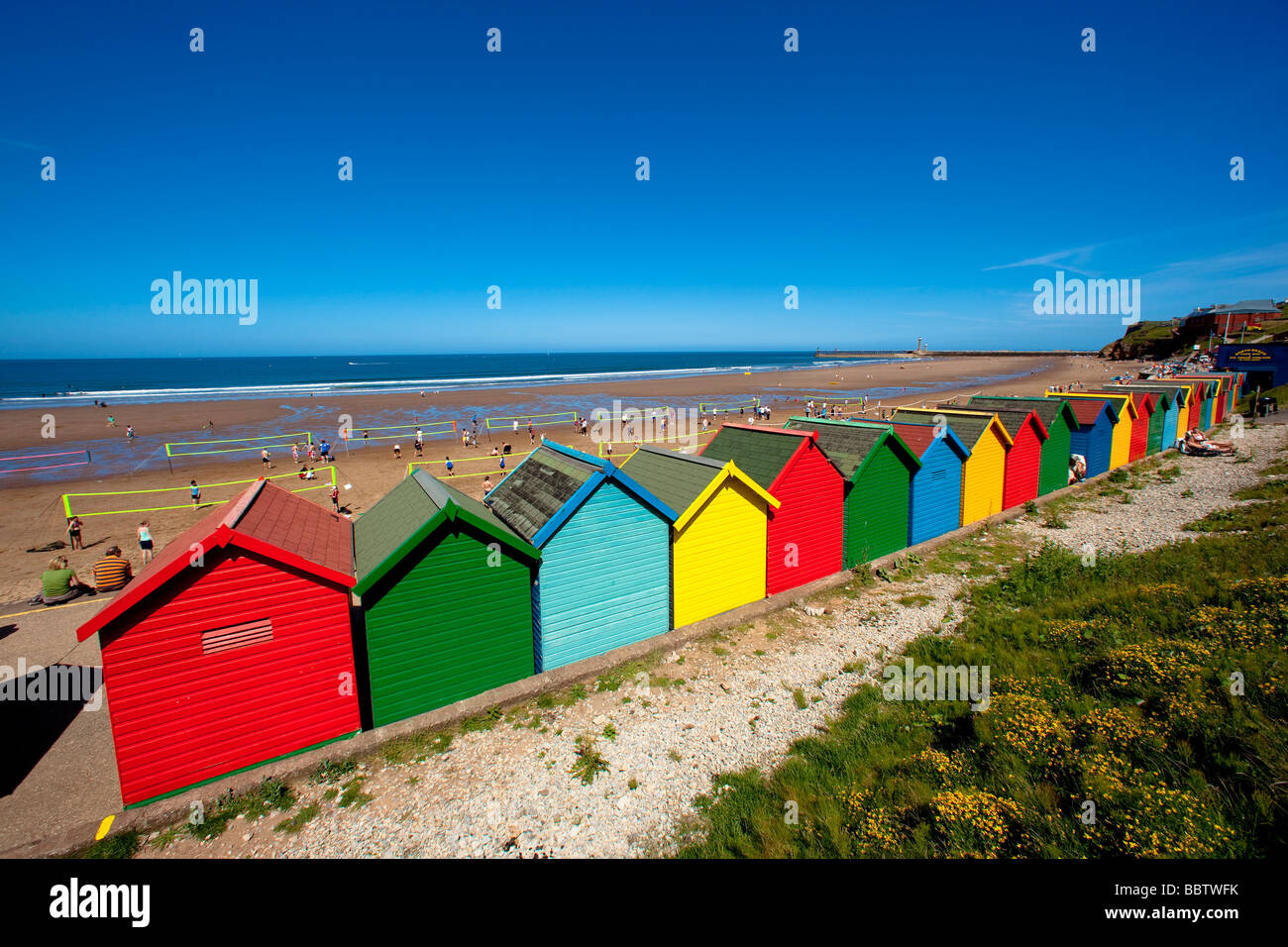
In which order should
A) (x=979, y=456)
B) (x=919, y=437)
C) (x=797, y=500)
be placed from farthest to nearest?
1. (x=979, y=456)
2. (x=919, y=437)
3. (x=797, y=500)

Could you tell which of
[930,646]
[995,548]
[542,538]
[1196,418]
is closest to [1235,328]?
[1196,418]

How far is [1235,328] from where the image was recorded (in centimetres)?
9150

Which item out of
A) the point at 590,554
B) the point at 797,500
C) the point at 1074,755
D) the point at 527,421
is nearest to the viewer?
the point at 1074,755

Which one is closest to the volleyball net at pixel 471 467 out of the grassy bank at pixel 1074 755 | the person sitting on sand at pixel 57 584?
the person sitting on sand at pixel 57 584

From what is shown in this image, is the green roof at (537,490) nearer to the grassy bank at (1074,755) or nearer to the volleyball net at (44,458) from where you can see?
the grassy bank at (1074,755)

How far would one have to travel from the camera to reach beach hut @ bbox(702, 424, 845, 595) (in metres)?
12.4

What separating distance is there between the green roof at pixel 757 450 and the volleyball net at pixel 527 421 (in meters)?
34.5

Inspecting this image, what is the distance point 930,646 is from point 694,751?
5.25 meters

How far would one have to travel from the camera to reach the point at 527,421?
49.7 metres

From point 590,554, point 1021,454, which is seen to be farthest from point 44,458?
point 1021,454

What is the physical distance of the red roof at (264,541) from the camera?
623 centimetres

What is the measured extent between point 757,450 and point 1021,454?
1225 cm

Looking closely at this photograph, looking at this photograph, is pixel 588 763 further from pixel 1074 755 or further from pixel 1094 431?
pixel 1094 431
